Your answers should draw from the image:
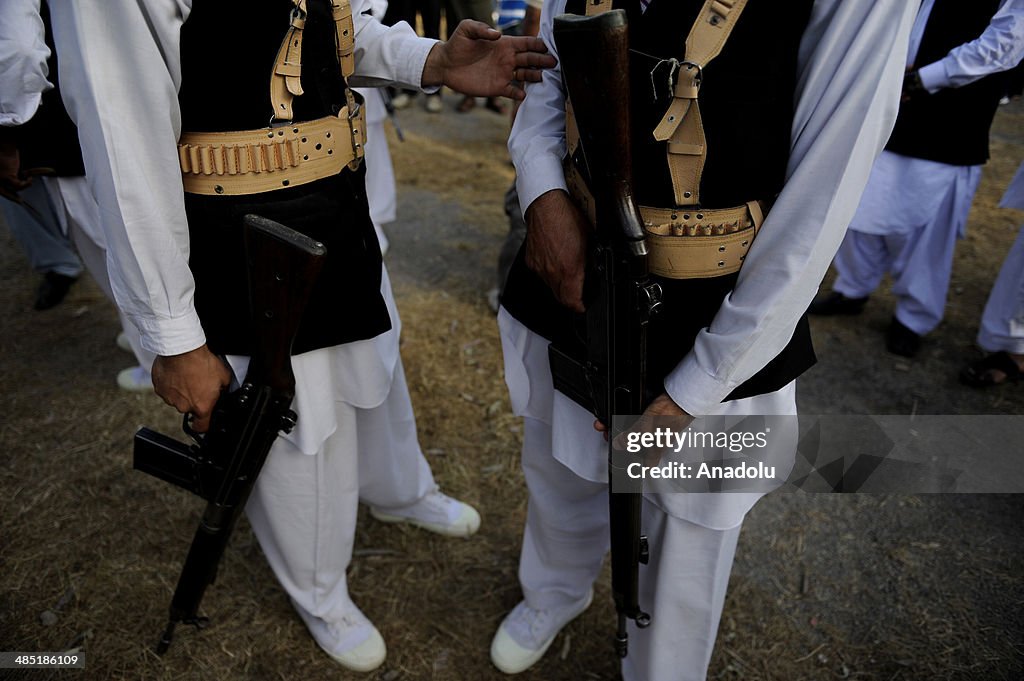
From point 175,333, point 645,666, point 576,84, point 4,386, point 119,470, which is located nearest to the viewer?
point 576,84

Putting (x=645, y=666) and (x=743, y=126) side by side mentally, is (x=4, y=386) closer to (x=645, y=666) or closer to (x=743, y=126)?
(x=645, y=666)

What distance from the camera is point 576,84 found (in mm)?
1211

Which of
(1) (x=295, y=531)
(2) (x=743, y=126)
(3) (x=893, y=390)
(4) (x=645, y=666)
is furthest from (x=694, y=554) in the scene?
(3) (x=893, y=390)

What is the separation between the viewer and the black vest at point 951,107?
3127 mm

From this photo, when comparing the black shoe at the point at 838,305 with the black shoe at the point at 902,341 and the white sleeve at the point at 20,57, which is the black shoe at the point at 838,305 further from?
the white sleeve at the point at 20,57

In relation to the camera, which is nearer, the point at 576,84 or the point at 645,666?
the point at 576,84

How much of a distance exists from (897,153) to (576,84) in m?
2.92

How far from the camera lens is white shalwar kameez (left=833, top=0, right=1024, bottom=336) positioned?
3.40 meters

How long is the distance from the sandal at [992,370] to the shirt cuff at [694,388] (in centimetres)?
279

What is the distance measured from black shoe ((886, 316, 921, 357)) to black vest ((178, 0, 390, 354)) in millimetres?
3086

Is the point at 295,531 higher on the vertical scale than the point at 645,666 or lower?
higher

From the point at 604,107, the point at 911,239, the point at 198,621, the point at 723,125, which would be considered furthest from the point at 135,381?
the point at 911,239

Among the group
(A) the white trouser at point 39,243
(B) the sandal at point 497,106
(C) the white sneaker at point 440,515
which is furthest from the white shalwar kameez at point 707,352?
(B) the sandal at point 497,106

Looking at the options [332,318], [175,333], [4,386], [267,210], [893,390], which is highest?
[267,210]
